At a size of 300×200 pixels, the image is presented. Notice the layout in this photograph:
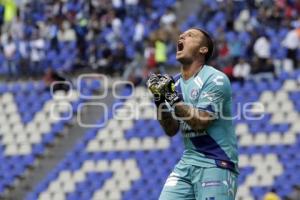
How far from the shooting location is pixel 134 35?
21125mm

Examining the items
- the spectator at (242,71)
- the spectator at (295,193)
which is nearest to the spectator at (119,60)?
the spectator at (242,71)

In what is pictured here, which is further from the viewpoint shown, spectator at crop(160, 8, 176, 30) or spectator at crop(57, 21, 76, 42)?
spectator at crop(57, 21, 76, 42)

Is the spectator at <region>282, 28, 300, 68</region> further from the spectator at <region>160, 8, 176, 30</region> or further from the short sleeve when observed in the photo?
the short sleeve

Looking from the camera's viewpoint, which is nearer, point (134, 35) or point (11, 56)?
point (134, 35)

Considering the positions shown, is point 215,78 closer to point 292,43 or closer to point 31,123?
point 292,43

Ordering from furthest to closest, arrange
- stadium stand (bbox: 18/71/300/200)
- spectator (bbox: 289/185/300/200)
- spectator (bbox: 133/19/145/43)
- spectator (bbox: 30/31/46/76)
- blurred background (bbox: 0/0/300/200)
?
1. spectator (bbox: 30/31/46/76)
2. spectator (bbox: 133/19/145/43)
3. blurred background (bbox: 0/0/300/200)
4. stadium stand (bbox: 18/71/300/200)
5. spectator (bbox: 289/185/300/200)

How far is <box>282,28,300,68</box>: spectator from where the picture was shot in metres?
18.5

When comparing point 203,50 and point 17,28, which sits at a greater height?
point 17,28

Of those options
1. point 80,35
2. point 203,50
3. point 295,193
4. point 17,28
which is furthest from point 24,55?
point 203,50

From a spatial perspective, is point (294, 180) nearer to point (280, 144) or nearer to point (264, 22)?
point (280, 144)

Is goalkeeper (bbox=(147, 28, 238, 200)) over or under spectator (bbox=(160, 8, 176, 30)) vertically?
under

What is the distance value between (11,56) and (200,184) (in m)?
15.9

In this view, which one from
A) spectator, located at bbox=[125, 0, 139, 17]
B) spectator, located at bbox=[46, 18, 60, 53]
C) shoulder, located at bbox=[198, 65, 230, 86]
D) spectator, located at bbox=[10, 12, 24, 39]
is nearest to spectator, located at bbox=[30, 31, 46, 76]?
spectator, located at bbox=[46, 18, 60, 53]

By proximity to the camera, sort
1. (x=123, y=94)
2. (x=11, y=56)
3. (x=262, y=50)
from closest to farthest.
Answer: (x=262, y=50)
(x=123, y=94)
(x=11, y=56)
